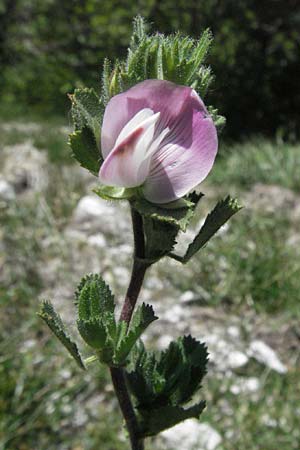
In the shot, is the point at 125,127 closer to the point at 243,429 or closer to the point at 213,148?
the point at 213,148

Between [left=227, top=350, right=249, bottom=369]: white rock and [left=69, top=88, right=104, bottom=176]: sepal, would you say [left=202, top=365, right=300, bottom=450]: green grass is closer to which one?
[left=227, top=350, right=249, bottom=369]: white rock

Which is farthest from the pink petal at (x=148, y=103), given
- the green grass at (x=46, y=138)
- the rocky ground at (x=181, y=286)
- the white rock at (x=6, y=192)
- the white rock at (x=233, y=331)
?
the green grass at (x=46, y=138)

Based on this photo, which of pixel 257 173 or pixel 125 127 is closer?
pixel 125 127

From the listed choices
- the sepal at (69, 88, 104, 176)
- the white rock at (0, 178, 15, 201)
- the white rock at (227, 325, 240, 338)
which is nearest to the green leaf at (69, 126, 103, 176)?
the sepal at (69, 88, 104, 176)

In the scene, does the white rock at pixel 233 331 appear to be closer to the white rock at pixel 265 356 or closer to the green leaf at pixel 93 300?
the white rock at pixel 265 356

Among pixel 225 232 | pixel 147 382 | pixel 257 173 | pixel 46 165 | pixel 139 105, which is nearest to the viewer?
pixel 139 105

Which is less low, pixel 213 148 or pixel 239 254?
pixel 213 148

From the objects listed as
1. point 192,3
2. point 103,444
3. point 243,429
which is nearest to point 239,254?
point 243,429

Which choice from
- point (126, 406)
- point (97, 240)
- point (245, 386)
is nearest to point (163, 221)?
point (126, 406)
